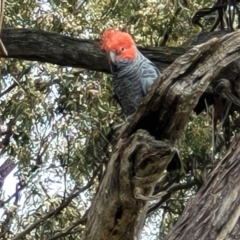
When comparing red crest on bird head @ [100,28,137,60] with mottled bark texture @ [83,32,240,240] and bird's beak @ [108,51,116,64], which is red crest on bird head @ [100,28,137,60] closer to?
bird's beak @ [108,51,116,64]

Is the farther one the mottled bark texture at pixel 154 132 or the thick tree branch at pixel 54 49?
the thick tree branch at pixel 54 49

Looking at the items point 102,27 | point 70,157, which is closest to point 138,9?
point 102,27

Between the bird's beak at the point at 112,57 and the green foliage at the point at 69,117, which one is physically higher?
the green foliage at the point at 69,117

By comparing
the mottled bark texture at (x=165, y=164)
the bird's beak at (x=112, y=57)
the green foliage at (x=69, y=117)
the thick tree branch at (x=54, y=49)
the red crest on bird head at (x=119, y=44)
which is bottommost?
the mottled bark texture at (x=165, y=164)

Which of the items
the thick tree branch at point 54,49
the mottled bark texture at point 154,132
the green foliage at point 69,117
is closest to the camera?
the mottled bark texture at point 154,132

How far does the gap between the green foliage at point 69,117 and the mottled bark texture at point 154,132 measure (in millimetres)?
1430

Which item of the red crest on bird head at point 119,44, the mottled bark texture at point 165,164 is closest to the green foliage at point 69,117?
the red crest on bird head at point 119,44

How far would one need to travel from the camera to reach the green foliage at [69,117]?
3666 millimetres

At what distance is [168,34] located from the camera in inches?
149

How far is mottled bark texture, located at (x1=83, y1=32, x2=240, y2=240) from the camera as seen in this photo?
1.78 m

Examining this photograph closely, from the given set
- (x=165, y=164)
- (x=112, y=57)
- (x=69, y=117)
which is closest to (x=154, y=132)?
(x=165, y=164)

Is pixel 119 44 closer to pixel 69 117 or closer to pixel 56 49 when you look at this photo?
pixel 56 49

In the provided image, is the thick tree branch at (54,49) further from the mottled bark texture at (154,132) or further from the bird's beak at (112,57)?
the mottled bark texture at (154,132)

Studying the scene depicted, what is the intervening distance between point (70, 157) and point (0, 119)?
54cm
